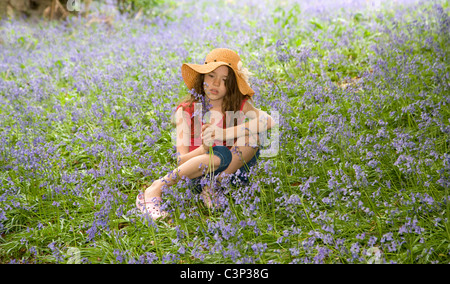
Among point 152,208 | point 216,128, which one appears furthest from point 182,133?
point 152,208

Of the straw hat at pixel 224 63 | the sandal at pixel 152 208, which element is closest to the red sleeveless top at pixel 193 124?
the straw hat at pixel 224 63

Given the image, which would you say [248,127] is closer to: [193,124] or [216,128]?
[216,128]

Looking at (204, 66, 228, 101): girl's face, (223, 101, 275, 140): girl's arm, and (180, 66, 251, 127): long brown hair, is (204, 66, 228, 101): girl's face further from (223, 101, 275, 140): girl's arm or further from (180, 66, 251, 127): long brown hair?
(223, 101, 275, 140): girl's arm

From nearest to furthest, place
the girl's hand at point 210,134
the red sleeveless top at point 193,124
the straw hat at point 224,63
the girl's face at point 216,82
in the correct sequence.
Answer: the girl's hand at point 210,134 → the straw hat at point 224,63 → the girl's face at point 216,82 → the red sleeveless top at point 193,124

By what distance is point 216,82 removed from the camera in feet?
11.3

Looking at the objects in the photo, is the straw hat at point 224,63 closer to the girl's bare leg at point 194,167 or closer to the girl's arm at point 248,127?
the girl's arm at point 248,127

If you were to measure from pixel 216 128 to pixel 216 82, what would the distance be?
395 mm

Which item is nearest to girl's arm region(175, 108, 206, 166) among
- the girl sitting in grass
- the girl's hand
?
the girl sitting in grass

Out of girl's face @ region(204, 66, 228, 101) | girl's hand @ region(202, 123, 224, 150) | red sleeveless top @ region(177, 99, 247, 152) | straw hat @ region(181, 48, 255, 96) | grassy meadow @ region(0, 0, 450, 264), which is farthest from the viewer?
red sleeveless top @ region(177, 99, 247, 152)

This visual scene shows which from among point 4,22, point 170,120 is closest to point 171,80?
point 170,120

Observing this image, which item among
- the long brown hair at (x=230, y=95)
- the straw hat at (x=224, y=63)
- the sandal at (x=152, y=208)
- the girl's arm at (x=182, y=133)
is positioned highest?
the straw hat at (x=224, y=63)

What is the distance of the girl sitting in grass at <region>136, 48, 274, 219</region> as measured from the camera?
→ 3.22 m

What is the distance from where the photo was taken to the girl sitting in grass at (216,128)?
3221 millimetres
